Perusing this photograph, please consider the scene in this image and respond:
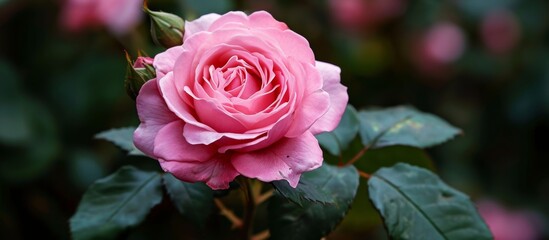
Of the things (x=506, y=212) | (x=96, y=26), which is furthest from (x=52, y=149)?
(x=506, y=212)

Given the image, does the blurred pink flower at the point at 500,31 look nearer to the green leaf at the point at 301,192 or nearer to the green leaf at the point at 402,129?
the green leaf at the point at 402,129

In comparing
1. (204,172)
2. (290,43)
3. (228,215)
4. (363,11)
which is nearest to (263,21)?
(290,43)

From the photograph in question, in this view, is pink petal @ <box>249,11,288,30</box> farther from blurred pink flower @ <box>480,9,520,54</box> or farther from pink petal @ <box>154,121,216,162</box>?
blurred pink flower @ <box>480,9,520,54</box>

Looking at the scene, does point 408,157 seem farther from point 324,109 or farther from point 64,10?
point 64,10

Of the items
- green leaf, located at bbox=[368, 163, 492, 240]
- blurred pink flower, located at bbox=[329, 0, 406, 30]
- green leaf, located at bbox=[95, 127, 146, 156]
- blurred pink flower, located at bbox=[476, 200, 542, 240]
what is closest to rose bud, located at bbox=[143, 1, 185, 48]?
green leaf, located at bbox=[95, 127, 146, 156]

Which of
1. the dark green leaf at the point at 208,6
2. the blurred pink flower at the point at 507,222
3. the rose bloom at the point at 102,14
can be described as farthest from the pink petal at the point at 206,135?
the blurred pink flower at the point at 507,222
